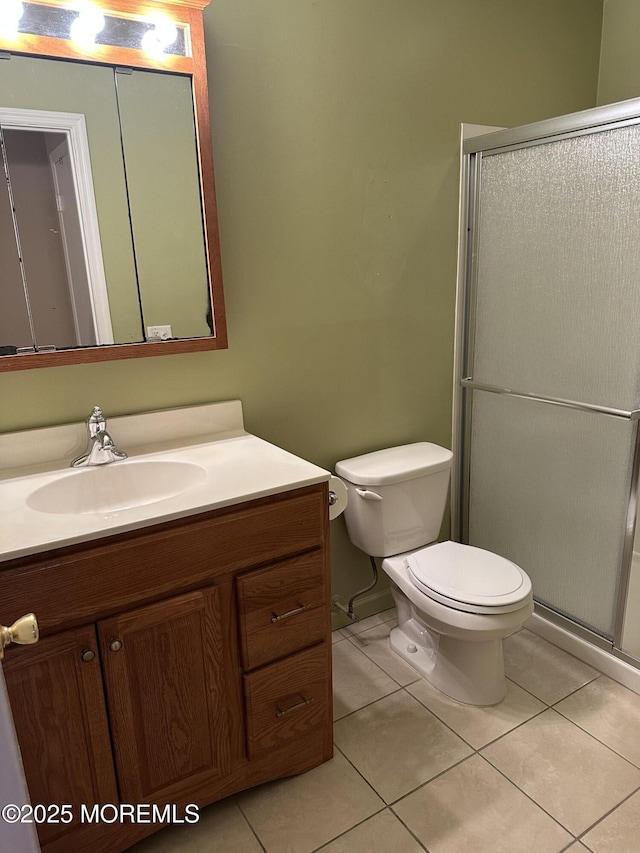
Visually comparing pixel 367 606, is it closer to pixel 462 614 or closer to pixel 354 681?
pixel 354 681

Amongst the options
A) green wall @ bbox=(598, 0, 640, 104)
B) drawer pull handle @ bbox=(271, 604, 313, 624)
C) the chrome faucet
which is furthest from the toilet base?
green wall @ bbox=(598, 0, 640, 104)

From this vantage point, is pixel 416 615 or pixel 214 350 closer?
pixel 214 350

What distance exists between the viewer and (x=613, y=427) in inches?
74.0

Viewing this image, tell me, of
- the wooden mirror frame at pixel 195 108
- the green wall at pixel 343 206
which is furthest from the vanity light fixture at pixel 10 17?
the green wall at pixel 343 206

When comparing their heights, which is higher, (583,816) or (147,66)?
(147,66)

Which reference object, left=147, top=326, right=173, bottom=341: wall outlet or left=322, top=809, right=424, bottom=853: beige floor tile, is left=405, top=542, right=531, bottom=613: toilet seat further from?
left=147, top=326, right=173, bottom=341: wall outlet

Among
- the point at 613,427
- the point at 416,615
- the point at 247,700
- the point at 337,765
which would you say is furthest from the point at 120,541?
the point at 613,427

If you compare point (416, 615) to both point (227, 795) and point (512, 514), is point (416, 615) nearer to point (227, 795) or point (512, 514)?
point (512, 514)

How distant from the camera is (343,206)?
76.7 inches

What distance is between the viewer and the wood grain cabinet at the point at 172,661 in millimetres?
1196

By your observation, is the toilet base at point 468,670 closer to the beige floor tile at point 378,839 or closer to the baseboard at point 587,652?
the baseboard at point 587,652

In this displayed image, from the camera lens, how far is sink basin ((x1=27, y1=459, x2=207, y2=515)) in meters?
1.51

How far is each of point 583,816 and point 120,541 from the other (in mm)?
1314

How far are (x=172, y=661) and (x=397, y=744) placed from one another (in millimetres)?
794
